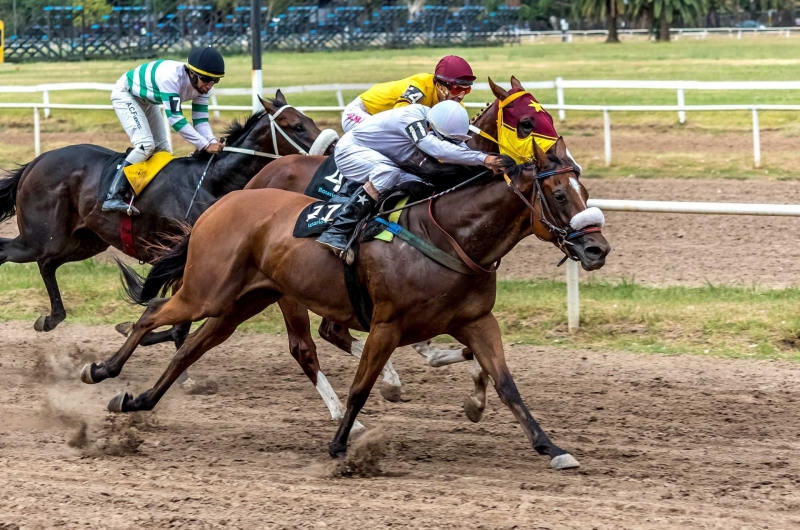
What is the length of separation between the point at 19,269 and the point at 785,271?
734 centimetres

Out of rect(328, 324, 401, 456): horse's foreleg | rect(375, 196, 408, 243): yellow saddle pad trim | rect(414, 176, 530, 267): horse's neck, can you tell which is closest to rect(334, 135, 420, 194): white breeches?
rect(375, 196, 408, 243): yellow saddle pad trim

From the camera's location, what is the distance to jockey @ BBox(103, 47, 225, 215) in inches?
285

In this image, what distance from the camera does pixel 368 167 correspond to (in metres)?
5.55

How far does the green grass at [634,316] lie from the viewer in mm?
7280

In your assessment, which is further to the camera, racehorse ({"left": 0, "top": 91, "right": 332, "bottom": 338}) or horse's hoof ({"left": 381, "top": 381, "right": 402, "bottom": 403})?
racehorse ({"left": 0, "top": 91, "right": 332, "bottom": 338})

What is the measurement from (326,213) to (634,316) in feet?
10.7

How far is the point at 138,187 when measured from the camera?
7.40 metres

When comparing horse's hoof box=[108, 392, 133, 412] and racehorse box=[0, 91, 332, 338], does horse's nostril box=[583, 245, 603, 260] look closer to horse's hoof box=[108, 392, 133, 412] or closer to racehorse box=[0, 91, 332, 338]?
horse's hoof box=[108, 392, 133, 412]

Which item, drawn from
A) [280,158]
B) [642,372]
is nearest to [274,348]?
[280,158]

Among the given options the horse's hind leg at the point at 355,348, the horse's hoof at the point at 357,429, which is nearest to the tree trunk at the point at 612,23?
the horse's hind leg at the point at 355,348

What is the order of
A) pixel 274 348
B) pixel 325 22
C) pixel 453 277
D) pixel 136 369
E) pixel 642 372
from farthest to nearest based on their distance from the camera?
pixel 325 22
pixel 274 348
pixel 136 369
pixel 642 372
pixel 453 277

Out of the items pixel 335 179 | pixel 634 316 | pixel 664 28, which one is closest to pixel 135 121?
pixel 335 179

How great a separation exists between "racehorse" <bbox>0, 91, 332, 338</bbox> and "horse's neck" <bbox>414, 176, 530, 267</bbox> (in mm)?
2568

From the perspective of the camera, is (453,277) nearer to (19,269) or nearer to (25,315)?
(25,315)
